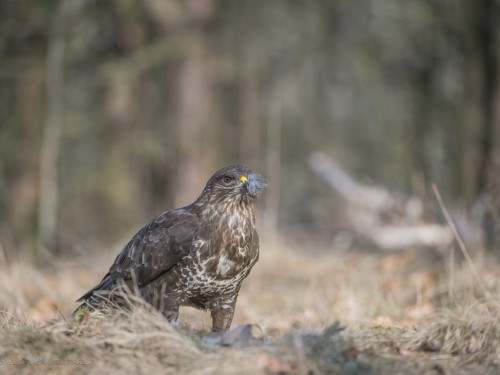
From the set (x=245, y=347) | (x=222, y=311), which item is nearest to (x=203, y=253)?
(x=222, y=311)

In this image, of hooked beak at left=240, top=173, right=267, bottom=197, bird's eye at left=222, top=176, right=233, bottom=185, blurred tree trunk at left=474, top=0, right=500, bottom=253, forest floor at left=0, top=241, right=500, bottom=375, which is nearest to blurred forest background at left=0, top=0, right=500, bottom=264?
blurred tree trunk at left=474, top=0, right=500, bottom=253

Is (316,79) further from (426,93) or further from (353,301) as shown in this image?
(353,301)

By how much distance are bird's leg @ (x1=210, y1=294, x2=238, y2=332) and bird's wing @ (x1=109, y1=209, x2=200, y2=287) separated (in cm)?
45

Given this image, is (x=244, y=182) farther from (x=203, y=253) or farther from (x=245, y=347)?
(x=245, y=347)

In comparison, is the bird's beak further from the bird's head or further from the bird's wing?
the bird's wing

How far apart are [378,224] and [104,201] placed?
19.7 ft

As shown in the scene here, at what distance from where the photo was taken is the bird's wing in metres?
5.88

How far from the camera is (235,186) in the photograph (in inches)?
239

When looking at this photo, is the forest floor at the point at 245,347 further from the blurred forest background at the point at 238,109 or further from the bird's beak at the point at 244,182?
the blurred forest background at the point at 238,109

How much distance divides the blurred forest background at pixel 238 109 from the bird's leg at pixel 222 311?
4040 millimetres

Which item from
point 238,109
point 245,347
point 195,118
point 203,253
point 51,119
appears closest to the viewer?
point 245,347

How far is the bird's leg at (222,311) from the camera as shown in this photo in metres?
6.07

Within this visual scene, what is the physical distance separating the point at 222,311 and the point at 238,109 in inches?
550

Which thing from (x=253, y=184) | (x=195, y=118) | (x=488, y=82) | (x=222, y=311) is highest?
(x=195, y=118)
